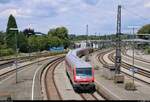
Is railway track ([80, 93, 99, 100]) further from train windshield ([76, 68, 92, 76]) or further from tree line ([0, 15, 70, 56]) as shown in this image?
tree line ([0, 15, 70, 56])

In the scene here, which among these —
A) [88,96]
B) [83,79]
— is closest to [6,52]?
[83,79]

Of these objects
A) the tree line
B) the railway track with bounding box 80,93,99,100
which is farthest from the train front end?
the tree line

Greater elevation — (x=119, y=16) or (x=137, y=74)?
(x=119, y=16)

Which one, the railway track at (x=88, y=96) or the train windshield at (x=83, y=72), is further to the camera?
the train windshield at (x=83, y=72)

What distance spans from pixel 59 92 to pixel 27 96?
5.61 metres

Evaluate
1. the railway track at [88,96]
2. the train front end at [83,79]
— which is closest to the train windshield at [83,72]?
the train front end at [83,79]

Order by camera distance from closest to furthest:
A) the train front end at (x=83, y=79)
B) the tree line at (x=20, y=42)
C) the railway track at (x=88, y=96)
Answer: the railway track at (x=88, y=96), the train front end at (x=83, y=79), the tree line at (x=20, y=42)

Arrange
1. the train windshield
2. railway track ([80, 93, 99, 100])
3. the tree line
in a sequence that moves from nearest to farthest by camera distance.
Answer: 1. railway track ([80, 93, 99, 100])
2. the train windshield
3. the tree line

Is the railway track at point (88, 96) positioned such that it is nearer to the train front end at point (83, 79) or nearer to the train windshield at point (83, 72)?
the train front end at point (83, 79)

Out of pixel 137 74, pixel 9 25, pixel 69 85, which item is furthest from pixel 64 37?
pixel 69 85

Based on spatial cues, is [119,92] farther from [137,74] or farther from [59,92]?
[137,74]

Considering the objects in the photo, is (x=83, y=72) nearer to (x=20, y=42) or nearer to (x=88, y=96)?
(x=88, y=96)

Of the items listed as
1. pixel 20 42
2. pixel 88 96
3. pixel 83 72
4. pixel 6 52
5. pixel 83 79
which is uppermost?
pixel 83 72

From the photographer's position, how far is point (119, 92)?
40406 millimetres
